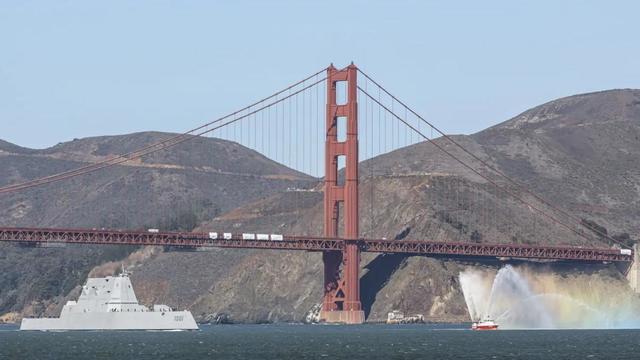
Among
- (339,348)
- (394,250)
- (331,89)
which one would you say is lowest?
(339,348)

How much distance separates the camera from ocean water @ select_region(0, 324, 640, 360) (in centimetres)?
9688

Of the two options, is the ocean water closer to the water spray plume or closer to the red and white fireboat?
the red and white fireboat

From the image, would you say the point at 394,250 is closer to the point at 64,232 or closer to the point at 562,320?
the point at 562,320

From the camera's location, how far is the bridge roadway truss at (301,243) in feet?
506

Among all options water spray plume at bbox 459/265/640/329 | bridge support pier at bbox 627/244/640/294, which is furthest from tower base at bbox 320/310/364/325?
bridge support pier at bbox 627/244/640/294

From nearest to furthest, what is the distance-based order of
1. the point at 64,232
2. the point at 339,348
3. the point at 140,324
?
the point at 339,348, the point at 140,324, the point at 64,232

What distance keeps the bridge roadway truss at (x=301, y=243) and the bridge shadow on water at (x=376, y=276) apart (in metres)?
19.3

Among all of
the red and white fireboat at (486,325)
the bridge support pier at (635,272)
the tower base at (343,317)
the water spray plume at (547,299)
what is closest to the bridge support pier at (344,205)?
the tower base at (343,317)

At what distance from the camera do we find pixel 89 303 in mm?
142875

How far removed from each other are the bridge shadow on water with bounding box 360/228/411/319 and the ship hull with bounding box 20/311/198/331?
4367 cm

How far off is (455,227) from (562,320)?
1717 inches

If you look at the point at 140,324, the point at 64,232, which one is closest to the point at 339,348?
the point at 140,324

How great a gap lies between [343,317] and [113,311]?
1314 inches

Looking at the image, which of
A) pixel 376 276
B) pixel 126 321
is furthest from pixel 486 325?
pixel 376 276
